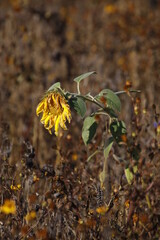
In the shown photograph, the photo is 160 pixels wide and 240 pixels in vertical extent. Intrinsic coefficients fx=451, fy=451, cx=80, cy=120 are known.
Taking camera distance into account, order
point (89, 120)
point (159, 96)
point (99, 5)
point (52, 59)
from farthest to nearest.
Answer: point (99, 5), point (52, 59), point (159, 96), point (89, 120)

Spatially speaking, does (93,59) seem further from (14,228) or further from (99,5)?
(14,228)

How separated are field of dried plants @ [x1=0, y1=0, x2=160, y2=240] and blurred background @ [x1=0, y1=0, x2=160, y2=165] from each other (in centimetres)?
1

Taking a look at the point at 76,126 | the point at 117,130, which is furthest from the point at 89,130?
the point at 76,126

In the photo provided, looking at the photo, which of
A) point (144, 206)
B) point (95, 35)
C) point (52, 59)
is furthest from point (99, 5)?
point (144, 206)

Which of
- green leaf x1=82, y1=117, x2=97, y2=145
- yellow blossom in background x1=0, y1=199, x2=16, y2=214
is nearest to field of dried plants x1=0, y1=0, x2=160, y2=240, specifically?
yellow blossom in background x1=0, y1=199, x2=16, y2=214

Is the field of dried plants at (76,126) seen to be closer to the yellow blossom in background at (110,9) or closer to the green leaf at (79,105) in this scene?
the yellow blossom in background at (110,9)

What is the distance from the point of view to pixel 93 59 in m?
4.98

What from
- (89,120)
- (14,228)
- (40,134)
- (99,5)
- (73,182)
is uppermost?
(99,5)

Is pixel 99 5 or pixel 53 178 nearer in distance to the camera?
pixel 53 178

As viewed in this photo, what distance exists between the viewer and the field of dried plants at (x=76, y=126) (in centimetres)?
181

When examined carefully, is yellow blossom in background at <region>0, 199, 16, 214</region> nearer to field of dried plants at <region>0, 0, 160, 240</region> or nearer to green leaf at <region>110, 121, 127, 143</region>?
field of dried plants at <region>0, 0, 160, 240</region>

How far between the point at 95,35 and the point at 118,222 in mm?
4294

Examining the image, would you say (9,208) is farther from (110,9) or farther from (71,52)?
(110,9)

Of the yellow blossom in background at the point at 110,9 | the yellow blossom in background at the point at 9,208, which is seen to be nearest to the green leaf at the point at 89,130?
the yellow blossom in background at the point at 9,208
